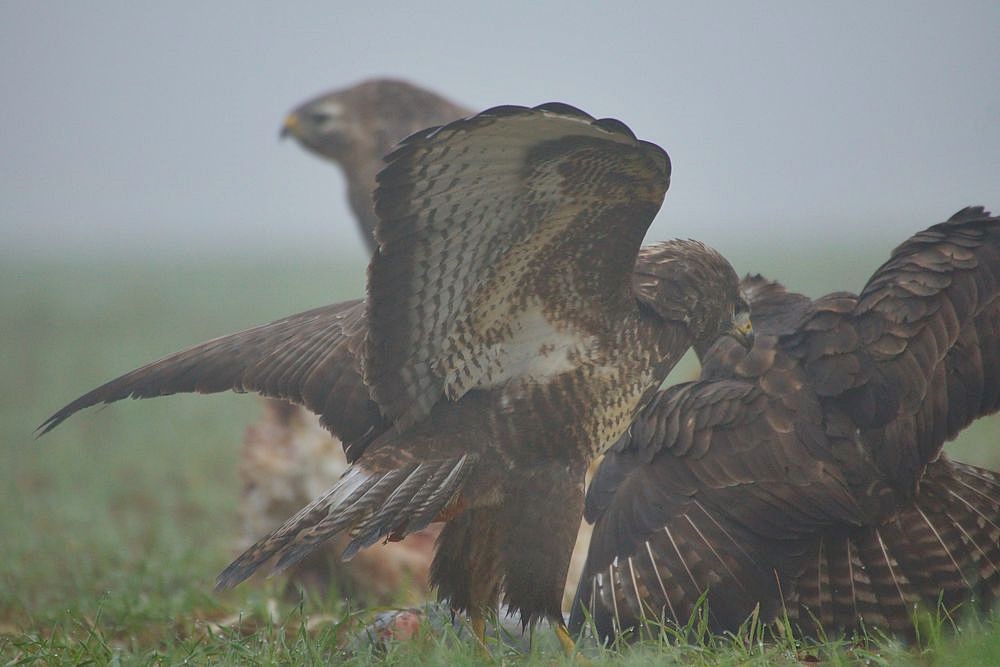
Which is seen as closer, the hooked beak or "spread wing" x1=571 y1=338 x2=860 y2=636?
"spread wing" x1=571 y1=338 x2=860 y2=636

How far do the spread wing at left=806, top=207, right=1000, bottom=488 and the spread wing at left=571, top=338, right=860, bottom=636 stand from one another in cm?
18

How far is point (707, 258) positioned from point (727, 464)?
31.4 inches

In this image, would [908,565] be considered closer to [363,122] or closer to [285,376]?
[285,376]

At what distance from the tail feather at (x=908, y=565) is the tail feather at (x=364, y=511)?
1.43m

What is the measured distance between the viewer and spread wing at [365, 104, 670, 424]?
3301 millimetres

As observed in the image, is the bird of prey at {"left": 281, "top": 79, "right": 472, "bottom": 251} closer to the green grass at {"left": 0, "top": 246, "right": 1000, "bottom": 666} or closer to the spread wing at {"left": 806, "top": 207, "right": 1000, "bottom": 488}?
the green grass at {"left": 0, "top": 246, "right": 1000, "bottom": 666}

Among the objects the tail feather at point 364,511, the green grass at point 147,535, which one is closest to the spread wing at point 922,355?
the green grass at point 147,535

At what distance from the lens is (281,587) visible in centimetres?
534

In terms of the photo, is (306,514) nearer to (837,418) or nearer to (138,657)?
(138,657)

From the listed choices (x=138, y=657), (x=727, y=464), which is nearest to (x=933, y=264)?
(x=727, y=464)

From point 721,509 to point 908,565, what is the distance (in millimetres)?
740

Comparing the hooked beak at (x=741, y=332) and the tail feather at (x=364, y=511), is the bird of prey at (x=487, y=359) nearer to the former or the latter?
the tail feather at (x=364, y=511)

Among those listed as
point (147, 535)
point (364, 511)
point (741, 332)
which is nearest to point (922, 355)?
point (741, 332)

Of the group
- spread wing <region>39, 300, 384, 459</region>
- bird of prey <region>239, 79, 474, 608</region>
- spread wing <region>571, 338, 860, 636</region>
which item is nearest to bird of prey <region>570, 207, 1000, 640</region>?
spread wing <region>571, 338, 860, 636</region>
